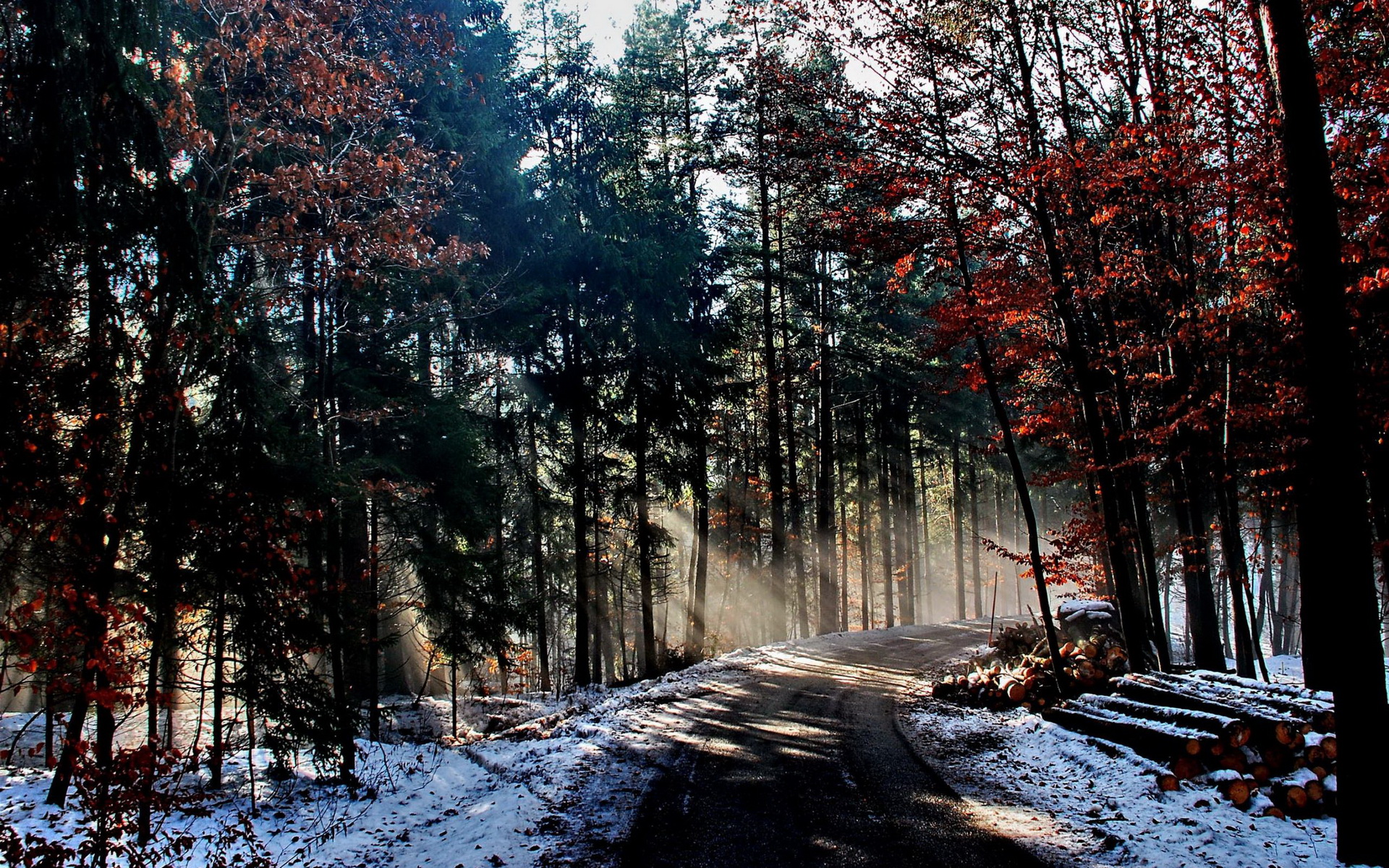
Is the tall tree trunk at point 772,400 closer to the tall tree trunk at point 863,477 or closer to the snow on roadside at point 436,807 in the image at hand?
the tall tree trunk at point 863,477

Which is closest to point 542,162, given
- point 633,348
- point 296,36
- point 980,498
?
point 633,348

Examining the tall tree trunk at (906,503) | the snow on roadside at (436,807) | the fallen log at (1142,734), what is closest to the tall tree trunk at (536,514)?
the snow on roadside at (436,807)

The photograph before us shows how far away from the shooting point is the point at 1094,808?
7.12 meters

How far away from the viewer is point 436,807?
8.73m

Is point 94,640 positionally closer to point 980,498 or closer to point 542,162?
point 542,162

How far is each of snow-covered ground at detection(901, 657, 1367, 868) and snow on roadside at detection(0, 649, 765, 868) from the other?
3.60 meters

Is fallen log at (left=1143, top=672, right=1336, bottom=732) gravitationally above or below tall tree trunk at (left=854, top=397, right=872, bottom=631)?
below

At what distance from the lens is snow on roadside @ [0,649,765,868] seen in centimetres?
699

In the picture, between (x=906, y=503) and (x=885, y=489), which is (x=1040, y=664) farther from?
(x=906, y=503)

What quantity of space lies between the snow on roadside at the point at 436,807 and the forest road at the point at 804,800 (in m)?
0.47

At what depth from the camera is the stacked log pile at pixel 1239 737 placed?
641cm

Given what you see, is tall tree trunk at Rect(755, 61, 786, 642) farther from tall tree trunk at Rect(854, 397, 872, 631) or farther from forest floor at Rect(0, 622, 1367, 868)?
forest floor at Rect(0, 622, 1367, 868)

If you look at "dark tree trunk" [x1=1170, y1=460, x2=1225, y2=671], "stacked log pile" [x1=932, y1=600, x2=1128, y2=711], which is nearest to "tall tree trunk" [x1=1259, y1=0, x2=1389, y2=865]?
"stacked log pile" [x1=932, y1=600, x2=1128, y2=711]

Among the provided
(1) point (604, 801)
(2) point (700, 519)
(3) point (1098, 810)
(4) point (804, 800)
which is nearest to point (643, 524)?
(2) point (700, 519)
